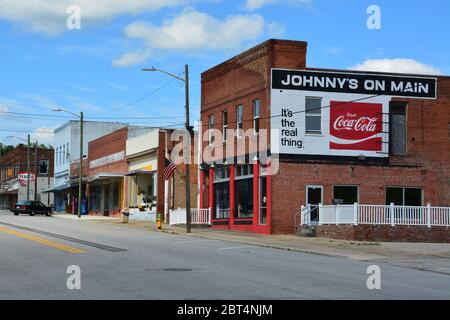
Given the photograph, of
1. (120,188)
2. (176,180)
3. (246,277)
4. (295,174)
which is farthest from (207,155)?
(246,277)

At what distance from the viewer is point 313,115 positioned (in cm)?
3206

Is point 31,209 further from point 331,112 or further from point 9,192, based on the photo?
point 9,192

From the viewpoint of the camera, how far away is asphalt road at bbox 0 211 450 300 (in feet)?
38.4

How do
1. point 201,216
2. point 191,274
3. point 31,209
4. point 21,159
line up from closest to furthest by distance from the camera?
point 191,274, point 201,216, point 31,209, point 21,159

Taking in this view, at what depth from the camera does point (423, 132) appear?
33125mm

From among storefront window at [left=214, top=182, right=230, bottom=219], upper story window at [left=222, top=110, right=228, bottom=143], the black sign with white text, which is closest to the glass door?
storefront window at [left=214, top=182, right=230, bottom=219]

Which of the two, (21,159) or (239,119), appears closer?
(239,119)

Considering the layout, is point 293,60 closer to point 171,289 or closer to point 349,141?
point 349,141

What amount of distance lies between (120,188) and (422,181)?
91.7 ft

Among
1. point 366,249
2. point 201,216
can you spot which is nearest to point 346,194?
point 366,249

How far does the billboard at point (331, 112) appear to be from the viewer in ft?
104

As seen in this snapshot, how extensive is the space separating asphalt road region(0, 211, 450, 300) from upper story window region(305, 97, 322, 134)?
33.7 ft

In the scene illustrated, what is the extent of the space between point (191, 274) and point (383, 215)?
1584 centimetres

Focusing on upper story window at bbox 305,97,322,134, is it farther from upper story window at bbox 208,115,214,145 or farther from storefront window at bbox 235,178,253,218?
upper story window at bbox 208,115,214,145
